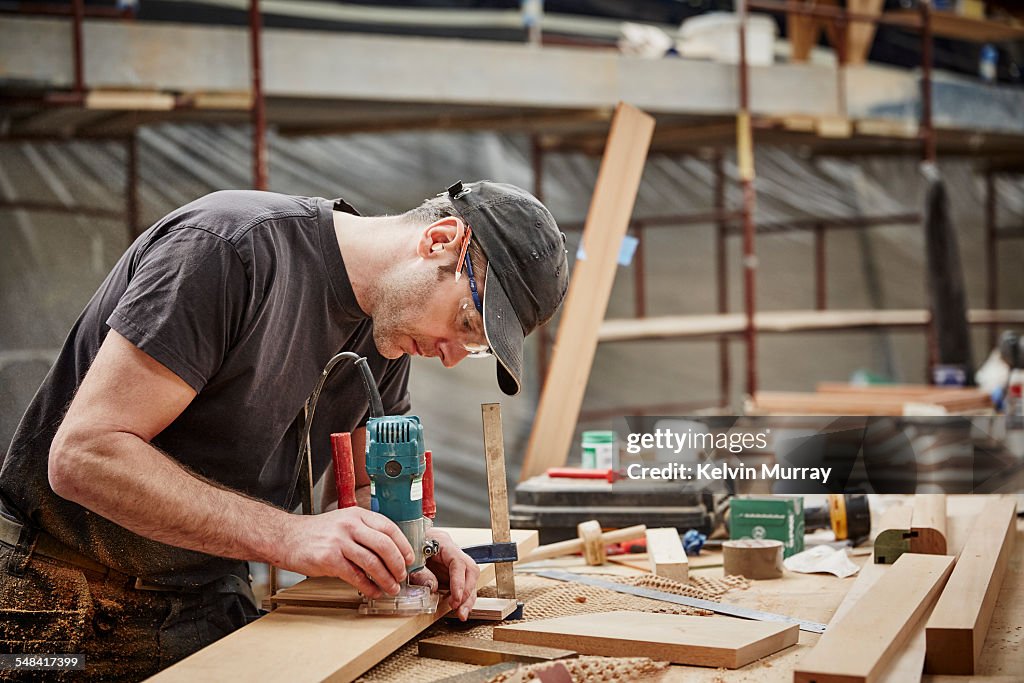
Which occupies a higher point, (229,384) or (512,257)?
(512,257)

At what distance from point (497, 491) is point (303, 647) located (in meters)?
0.45

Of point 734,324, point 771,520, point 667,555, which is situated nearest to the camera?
point 667,555

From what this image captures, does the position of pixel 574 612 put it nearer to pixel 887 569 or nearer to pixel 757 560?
pixel 757 560

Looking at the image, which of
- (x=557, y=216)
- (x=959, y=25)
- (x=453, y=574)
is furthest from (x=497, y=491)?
(x=959, y=25)

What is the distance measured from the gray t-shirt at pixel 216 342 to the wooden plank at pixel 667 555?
0.68 meters

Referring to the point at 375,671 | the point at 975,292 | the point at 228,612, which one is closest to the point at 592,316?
the point at 228,612

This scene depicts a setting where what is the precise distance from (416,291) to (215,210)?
32 cm

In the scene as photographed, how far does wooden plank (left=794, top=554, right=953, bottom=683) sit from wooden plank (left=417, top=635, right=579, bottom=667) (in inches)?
12.9

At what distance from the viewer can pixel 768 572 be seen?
5.95 ft

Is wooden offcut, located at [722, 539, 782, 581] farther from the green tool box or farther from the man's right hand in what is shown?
the man's right hand

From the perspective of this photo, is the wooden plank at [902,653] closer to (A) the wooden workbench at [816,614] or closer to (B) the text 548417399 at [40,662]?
(A) the wooden workbench at [816,614]

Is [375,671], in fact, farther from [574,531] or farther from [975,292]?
[975,292]

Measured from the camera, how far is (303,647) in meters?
1.28

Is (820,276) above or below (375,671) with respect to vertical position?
above
